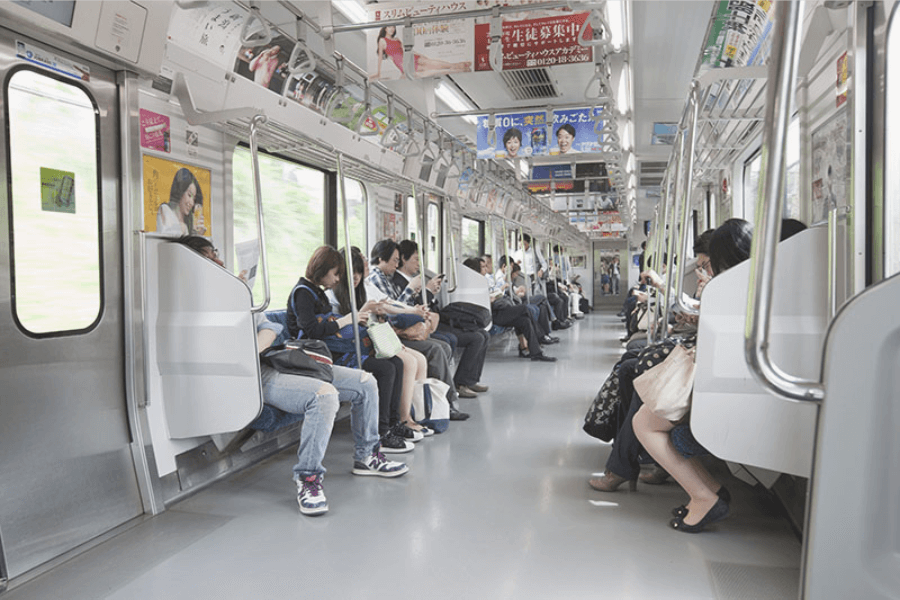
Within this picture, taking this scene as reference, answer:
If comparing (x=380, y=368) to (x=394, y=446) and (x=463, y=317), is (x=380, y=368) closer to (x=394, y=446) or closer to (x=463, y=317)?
(x=394, y=446)

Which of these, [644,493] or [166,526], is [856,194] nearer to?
[644,493]

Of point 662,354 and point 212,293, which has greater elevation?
point 212,293

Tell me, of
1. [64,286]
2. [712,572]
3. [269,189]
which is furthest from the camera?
[269,189]

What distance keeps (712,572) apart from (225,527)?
6.65 feet

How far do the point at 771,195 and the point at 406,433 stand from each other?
359cm

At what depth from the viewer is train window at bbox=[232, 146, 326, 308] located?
16.1 feet

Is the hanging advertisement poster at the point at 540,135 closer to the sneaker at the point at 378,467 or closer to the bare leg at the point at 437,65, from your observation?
the bare leg at the point at 437,65

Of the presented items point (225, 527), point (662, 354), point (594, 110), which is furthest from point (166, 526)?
point (594, 110)

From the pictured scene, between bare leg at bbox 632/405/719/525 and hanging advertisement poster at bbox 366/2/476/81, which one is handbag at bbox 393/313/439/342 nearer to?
hanging advertisement poster at bbox 366/2/476/81

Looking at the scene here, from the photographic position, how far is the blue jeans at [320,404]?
126 inches

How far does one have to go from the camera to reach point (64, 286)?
2.83 meters

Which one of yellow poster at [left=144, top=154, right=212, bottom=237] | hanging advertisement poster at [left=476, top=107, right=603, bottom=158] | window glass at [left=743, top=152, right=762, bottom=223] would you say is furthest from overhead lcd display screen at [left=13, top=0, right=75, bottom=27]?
window glass at [left=743, top=152, right=762, bottom=223]

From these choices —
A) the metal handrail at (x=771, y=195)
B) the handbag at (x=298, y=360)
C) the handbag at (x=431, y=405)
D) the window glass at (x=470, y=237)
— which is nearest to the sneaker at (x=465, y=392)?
the handbag at (x=431, y=405)

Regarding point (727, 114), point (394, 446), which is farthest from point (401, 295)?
point (727, 114)
